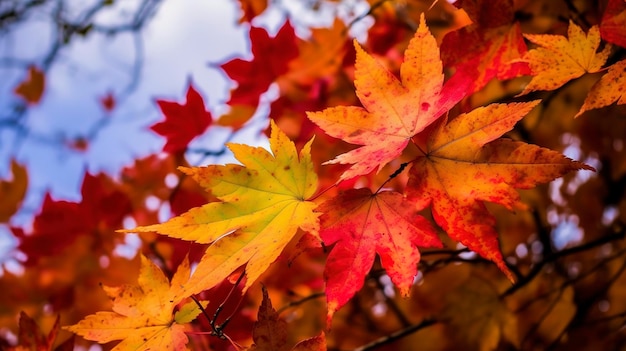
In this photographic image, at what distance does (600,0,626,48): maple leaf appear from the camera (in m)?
0.68

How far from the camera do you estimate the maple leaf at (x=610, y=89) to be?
0.62 metres

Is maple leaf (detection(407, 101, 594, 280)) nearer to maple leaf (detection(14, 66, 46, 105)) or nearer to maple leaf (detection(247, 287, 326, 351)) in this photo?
maple leaf (detection(247, 287, 326, 351))

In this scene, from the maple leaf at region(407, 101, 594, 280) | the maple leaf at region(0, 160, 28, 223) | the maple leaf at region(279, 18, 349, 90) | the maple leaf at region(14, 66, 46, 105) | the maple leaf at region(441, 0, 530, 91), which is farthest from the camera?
the maple leaf at region(14, 66, 46, 105)

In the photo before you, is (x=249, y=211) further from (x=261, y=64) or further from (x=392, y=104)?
(x=261, y=64)

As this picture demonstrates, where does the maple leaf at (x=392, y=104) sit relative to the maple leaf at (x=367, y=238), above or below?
above

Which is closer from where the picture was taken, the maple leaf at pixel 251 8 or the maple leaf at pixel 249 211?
the maple leaf at pixel 249 211

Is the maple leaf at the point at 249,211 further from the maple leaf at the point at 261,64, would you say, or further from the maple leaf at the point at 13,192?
the maple leaf at the point at 13,192

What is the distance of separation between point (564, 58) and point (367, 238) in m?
0.34

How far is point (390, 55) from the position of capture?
1569 mm

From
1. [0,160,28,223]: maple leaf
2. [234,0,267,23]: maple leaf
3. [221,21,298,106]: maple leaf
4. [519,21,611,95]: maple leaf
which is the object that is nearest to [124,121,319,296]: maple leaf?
[519,21,611,95]: maple leaf

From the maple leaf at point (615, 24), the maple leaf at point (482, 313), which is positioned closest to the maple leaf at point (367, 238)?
the maple leaf at point (615, 24)

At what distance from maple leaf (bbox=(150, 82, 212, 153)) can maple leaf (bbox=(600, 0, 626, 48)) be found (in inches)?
34.0

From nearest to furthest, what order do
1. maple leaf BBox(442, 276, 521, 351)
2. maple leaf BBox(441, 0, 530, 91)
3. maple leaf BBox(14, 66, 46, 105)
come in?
maple leaf BBox(441, 0, 530, 91) → maple leaf BBox(442, 276, 521, 351) → maple leaf BBox(14, 66, 46, 105)

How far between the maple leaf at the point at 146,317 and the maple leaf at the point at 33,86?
302 cm
